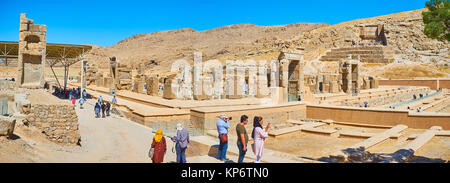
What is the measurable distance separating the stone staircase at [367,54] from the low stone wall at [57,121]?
167ft

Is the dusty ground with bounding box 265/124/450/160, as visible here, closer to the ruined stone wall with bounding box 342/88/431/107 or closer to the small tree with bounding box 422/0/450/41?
the small tree with bounding box 422/0/450/41

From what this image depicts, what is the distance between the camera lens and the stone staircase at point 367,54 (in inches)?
2115

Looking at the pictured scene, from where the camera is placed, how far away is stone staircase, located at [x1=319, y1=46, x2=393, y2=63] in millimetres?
53719

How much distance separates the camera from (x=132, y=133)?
10.1 metres

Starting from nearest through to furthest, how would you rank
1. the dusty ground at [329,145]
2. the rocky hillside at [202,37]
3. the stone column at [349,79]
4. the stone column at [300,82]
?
the dusty ground at [329,145], the stone column at [300,82], the stone column at [349,79], the rocky hillside at [202,37]

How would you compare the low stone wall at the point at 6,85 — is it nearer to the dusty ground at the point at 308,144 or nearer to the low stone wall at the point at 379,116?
the dusty ground at the point at 308,144

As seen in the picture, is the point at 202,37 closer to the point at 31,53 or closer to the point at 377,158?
the point at 31,53

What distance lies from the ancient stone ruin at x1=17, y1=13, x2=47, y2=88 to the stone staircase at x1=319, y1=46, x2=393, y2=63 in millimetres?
47977

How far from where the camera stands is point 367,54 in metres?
56.2

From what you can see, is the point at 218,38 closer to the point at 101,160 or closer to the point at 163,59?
the point at 163,59

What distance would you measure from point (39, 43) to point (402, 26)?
222 feet

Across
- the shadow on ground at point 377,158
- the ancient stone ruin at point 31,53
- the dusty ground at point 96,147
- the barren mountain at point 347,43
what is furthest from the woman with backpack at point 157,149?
the barren mountain at point 347,43
